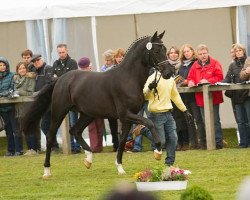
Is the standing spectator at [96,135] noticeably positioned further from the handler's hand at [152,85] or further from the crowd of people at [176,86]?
the handler's hand at [152,85]

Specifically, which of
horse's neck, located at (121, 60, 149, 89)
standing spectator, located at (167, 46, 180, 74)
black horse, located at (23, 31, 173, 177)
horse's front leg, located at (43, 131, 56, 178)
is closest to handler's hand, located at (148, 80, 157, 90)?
black horse, located at (23, 31, 173, 177)

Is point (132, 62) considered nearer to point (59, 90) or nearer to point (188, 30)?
point (59, 90)

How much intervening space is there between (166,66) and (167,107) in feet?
1.83

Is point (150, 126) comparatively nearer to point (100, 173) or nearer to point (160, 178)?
point (100, 173)

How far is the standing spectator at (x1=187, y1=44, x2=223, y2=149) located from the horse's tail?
3438 mm

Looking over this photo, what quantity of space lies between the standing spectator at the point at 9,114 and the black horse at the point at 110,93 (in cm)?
360

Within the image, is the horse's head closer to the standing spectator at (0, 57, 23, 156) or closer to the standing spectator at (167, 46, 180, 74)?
the standing spectator at (167, 46, 180, 74)

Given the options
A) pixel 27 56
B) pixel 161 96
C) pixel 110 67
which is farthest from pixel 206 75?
pixel 161 96

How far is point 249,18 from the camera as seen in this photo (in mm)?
16453

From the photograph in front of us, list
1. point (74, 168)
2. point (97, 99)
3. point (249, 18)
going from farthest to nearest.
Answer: point (249, 18) < point (74, 168) < point (97, 99)

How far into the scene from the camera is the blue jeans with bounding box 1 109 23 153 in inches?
650

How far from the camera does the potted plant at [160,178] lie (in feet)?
29.2

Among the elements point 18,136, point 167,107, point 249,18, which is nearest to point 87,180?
point 167,107

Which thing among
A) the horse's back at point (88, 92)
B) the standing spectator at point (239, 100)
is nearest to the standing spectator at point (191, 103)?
the standing spectator at point (239, 100)
